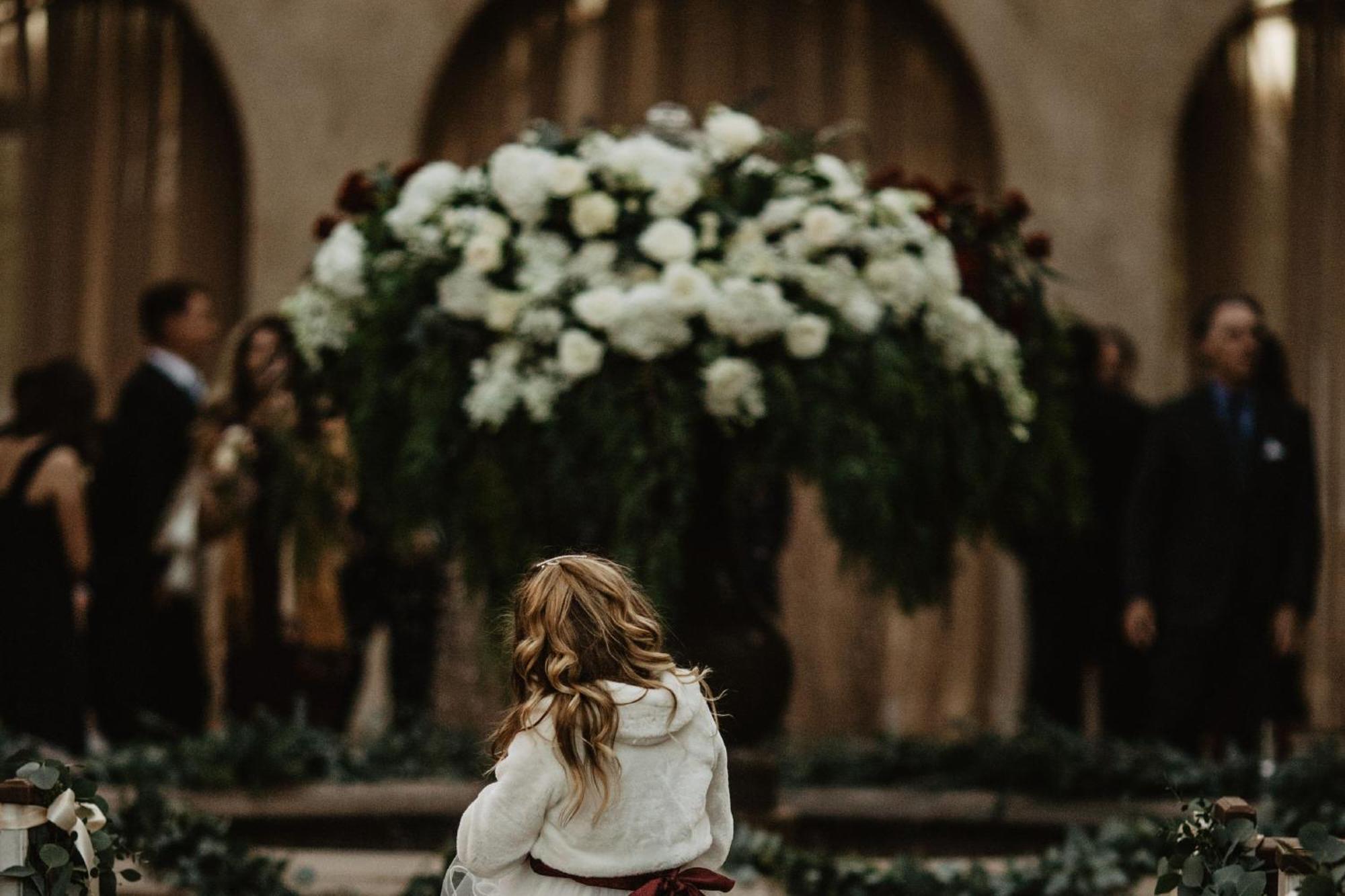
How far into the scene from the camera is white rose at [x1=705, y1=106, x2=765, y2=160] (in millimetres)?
4684

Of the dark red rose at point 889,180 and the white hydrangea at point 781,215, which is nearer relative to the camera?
the white hydrangea at point 781,215

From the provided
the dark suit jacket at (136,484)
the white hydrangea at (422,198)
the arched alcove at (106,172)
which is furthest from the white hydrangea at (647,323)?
the arched alcove at (106,172)

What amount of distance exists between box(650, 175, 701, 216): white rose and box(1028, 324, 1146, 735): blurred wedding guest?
292cm

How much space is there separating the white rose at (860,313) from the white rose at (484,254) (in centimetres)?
76

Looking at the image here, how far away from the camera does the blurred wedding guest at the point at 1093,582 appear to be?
23.6 feet

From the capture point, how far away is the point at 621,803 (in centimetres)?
279

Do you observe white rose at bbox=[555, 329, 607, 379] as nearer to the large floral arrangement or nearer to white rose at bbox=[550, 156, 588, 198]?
the large floral arrangement

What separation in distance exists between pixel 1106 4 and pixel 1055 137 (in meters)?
0.64

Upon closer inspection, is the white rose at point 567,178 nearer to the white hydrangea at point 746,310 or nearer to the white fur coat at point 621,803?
the white hydrangea at point 746,310

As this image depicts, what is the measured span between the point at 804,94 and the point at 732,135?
4.67m

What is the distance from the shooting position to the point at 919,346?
462 cm

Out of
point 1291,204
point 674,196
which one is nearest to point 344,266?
point 674,196

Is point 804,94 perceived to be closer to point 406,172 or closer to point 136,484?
point 136,484

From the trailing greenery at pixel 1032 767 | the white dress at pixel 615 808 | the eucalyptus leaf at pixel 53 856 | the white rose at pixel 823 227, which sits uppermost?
the white rose at pixel 823 227
